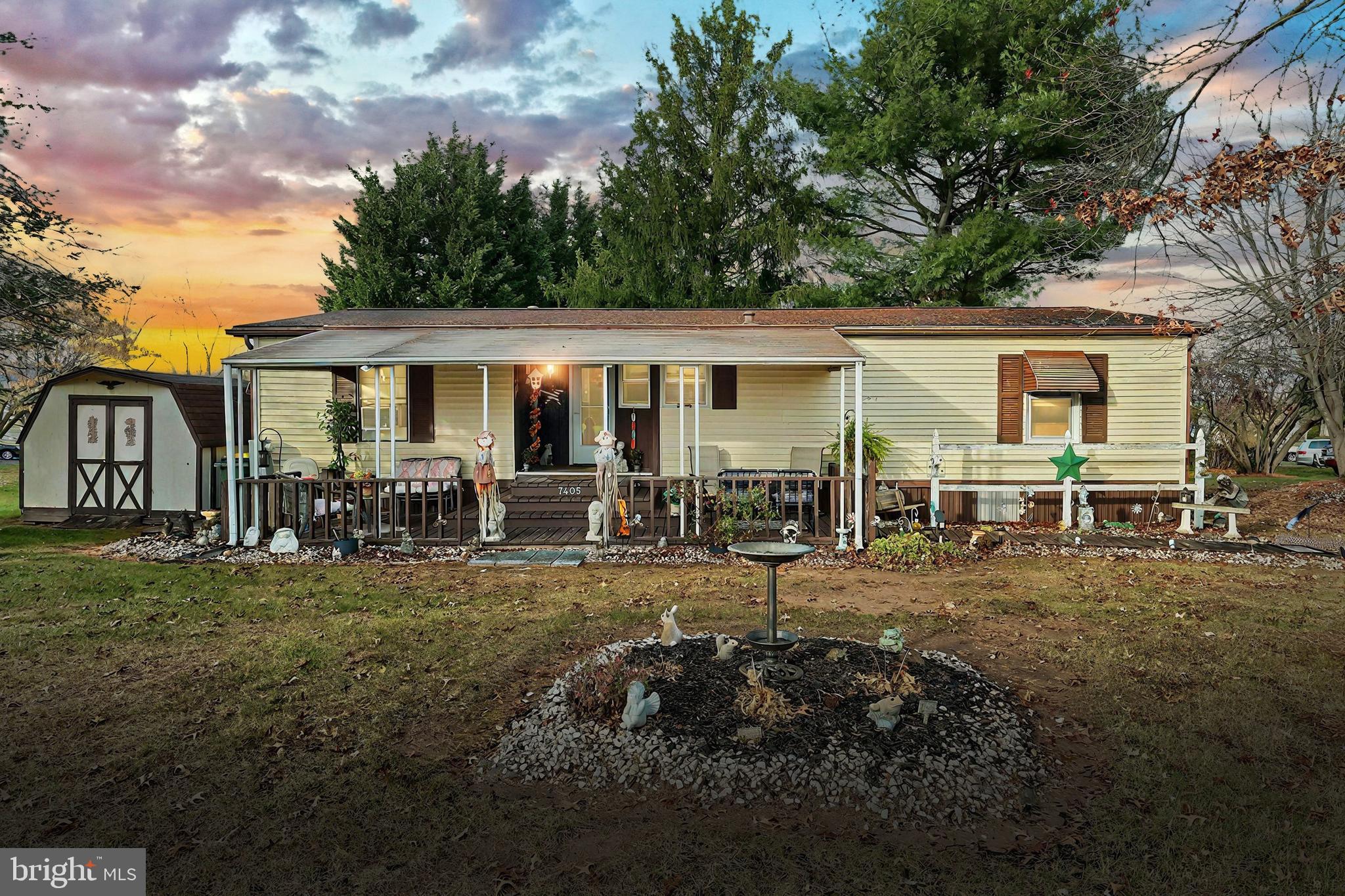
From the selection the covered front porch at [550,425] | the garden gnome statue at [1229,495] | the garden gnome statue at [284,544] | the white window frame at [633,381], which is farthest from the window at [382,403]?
the garden gnome statue at [1229,495]

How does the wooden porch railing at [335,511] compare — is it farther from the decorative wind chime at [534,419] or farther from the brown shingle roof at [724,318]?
the brown shingle roof at [724,318]

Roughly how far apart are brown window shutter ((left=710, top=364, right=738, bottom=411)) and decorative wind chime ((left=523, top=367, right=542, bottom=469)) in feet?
9.99

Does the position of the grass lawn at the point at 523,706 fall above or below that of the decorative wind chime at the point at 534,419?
below

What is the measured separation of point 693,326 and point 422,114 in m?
18.2

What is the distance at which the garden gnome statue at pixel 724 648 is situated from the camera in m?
4.79

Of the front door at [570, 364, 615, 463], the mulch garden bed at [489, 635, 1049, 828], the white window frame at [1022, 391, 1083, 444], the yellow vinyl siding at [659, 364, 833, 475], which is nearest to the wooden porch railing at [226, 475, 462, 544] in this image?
the front door at [570, 364, 615, 463]

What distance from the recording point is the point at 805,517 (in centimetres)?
1139

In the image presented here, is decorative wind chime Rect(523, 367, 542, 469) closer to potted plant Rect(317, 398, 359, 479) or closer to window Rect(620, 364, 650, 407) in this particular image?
window Rect(620, 364, 650, 407)

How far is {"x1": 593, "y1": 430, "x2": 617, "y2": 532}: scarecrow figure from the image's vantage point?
9.82 m

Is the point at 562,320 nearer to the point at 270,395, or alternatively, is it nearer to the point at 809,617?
the point at 270,395

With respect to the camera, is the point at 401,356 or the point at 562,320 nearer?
the point at 401,356

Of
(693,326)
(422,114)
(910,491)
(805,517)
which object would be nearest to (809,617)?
(805,517)

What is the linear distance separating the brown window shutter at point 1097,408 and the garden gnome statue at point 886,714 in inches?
393

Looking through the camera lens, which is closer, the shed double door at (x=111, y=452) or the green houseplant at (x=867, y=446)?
the green houseplant at (x=867, y=446)
